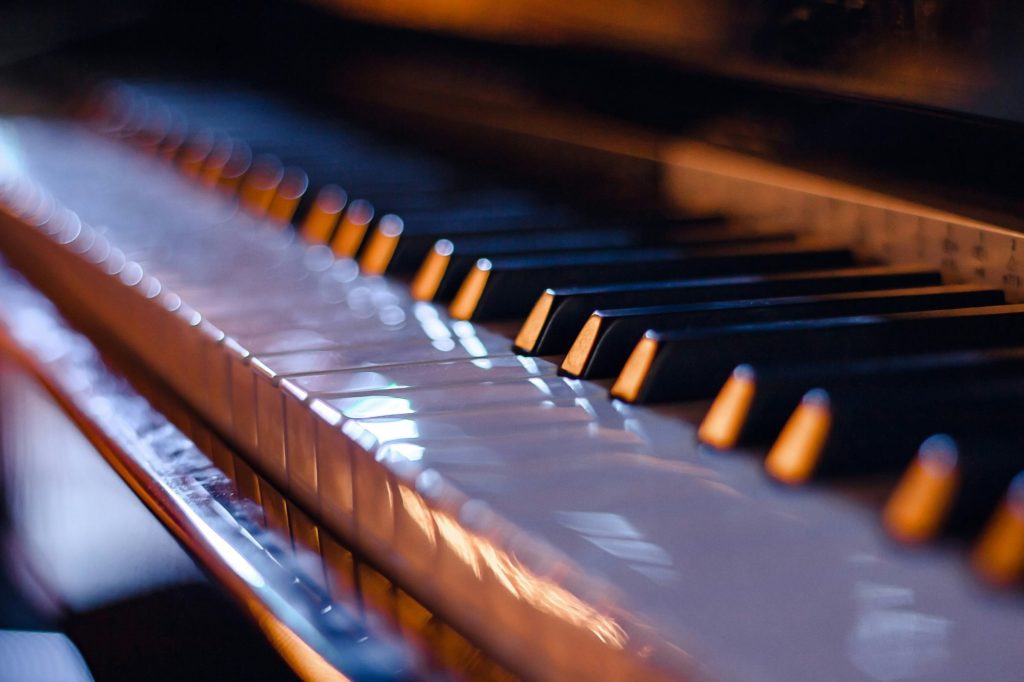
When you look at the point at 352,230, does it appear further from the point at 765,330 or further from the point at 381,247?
the point at 765,330

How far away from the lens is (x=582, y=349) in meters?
0.65

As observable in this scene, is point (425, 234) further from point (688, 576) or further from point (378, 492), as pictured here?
point (688, 576)

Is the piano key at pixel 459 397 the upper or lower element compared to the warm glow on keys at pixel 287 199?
upper

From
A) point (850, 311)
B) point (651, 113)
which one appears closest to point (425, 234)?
point (651, 113)

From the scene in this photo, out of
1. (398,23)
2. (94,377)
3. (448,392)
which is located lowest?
(94,377)

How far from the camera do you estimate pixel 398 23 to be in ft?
5.06

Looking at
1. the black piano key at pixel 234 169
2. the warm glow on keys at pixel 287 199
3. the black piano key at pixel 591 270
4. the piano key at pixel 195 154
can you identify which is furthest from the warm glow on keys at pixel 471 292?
the piano key at pixel 195 154

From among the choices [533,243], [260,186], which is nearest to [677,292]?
[533,243]

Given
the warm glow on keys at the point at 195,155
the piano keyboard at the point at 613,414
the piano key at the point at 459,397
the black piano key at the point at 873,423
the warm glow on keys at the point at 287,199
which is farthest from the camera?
the warm glow on keys at the point at 195,155

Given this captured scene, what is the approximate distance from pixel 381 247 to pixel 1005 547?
0.66 metres

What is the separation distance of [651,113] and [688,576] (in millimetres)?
776

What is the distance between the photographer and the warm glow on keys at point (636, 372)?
1.96ft

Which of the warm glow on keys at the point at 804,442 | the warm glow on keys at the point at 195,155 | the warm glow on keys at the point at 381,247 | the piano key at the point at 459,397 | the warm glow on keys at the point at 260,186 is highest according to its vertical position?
the warm glow on keys at the point at 804,442

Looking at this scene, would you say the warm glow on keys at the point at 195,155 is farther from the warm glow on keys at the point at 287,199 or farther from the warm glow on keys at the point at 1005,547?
the warm glow on keys at the point at 1005,547
